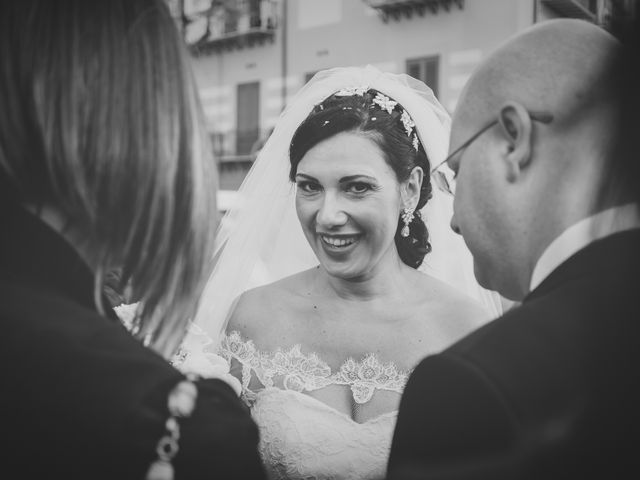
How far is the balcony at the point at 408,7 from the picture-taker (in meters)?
9.47

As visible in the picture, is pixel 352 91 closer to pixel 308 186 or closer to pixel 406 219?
pixel 308 186

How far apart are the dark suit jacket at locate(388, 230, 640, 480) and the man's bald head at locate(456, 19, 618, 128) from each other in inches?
12.8

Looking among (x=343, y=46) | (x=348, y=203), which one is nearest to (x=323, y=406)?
(x=348, y=203)

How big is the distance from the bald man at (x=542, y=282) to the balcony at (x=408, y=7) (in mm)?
8345

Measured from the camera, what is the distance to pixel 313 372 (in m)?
2.50

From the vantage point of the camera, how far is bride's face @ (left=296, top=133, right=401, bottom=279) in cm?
252

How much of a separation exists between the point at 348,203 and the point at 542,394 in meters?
1.63

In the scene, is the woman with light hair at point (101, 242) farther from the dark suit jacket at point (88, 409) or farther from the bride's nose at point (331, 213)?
the bride's nose at point (331, 213)

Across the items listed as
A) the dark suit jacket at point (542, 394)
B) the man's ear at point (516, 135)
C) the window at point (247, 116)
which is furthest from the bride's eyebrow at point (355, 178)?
the window at point (247, 116)

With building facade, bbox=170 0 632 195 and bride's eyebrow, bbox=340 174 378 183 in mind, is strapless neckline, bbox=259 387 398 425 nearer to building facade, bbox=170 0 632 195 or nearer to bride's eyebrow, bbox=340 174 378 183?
bride's eyebrow, bbox=340 174 378 183

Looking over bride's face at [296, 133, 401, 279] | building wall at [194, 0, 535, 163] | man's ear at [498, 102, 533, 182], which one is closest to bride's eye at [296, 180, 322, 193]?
bride's face at [296, 133, 401, 279]

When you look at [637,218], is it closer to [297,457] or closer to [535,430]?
[535,430]

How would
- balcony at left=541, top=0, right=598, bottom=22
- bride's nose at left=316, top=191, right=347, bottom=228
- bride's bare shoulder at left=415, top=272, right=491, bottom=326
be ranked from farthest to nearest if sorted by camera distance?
balcony at left=541, top=0, right=598, bottom=22 → bride's bare shoulder at left=415, top=272, right=491, bottom=326 → bride's nose at left=316, top=191, right=347, bottom=228

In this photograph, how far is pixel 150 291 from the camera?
1186 mm
